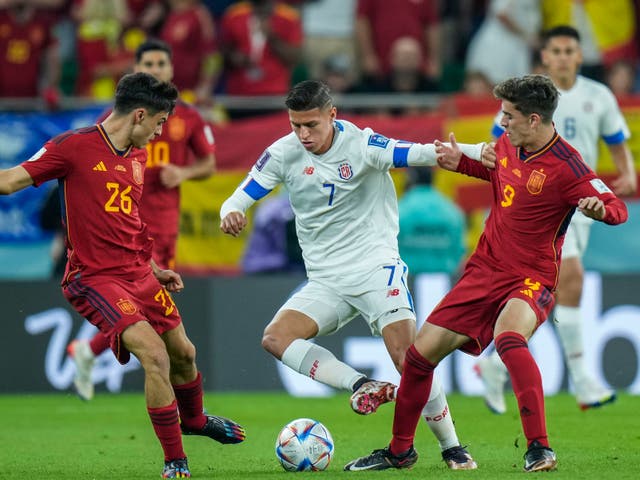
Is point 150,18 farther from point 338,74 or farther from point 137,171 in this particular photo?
point 137,171

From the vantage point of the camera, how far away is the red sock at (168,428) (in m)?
7.32

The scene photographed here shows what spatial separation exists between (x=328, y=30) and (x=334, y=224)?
8.26 m

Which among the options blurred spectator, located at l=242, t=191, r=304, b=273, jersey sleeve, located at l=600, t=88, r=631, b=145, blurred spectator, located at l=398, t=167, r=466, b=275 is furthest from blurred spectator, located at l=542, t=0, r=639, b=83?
jersey sleeve, located at l=600, t=88, r=631, b=145

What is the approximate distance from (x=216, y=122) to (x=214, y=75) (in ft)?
5.21

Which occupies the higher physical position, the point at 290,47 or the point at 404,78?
the point at 290,47

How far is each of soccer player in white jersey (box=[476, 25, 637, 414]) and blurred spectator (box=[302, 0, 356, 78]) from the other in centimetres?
547

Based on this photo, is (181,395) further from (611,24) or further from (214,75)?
(611,24)

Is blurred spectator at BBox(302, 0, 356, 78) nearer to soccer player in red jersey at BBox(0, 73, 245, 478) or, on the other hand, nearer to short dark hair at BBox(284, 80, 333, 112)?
short dark hair at BBox(284, 80, 333, 112)

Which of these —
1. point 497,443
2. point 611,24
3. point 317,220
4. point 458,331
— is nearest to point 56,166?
point 317,220

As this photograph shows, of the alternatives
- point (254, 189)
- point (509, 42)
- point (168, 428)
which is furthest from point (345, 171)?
point (509, 42)

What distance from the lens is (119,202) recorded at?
7.71 meters

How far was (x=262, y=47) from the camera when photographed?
15.5 m

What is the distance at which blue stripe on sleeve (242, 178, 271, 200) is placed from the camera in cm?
815

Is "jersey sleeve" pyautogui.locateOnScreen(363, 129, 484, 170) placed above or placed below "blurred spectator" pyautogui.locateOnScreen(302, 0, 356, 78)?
below
